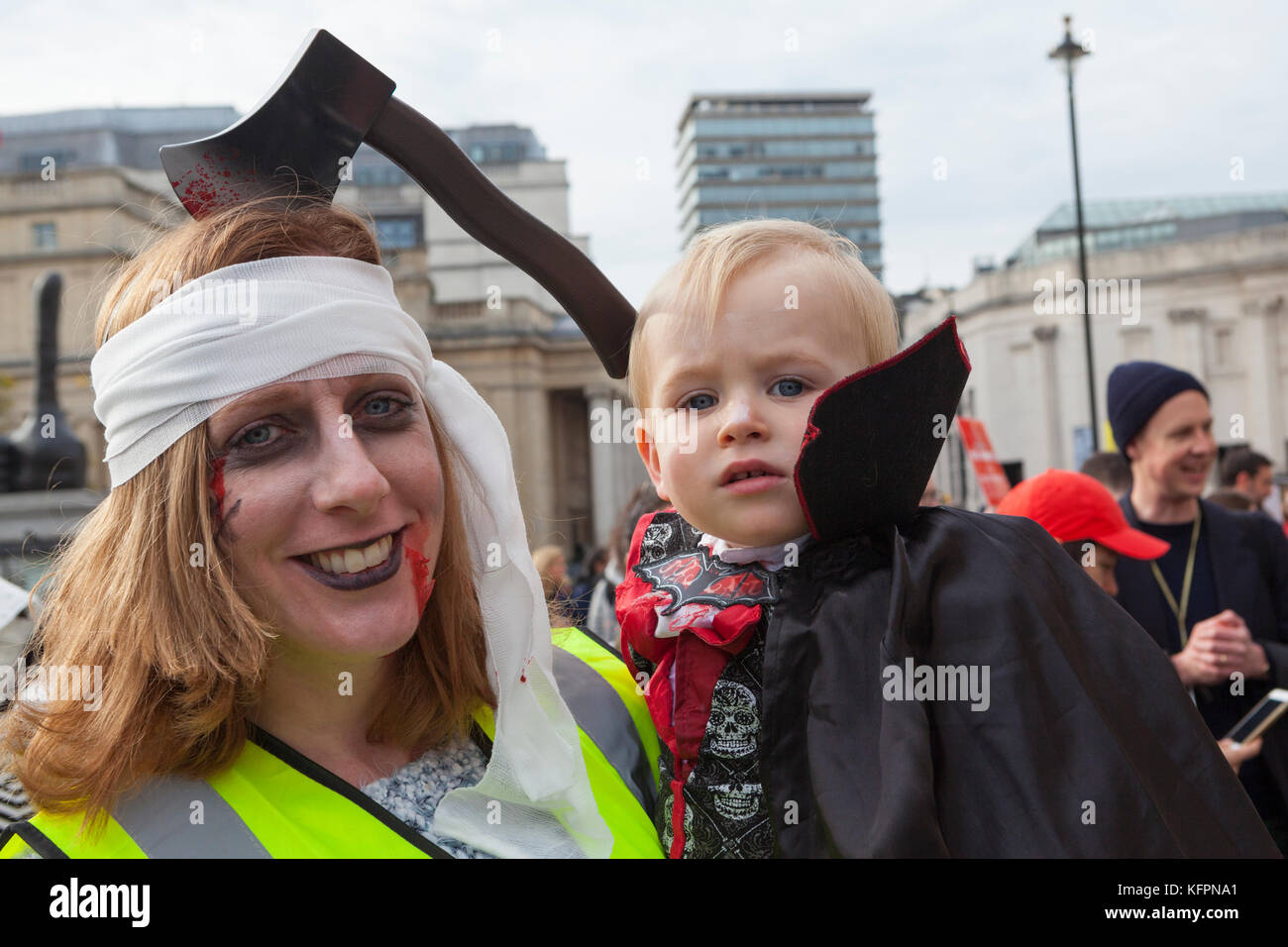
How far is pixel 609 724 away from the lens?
2219mm

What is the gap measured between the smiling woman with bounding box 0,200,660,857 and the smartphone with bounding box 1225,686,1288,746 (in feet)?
8.27

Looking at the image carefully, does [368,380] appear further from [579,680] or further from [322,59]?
[579,680]

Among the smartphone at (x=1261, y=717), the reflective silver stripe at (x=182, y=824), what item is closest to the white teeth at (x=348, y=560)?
the reflective silver stripe at (x=182, y=824)

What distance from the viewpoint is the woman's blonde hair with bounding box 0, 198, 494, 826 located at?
1701 mm

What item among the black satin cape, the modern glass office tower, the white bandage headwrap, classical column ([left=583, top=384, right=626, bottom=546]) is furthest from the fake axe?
the modern glass office tower

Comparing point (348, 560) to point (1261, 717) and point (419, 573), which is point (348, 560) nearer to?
point (419, 573)

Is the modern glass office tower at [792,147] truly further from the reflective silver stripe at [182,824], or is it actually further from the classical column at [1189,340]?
the reflective silver stripe at [182,824]

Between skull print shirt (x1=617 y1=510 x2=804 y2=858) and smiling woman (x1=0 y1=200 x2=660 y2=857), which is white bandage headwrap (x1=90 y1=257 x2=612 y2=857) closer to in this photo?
smiling woman (x1=0 y1=200 x2=660 y2=857)

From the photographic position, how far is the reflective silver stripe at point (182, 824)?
1642 millimetres

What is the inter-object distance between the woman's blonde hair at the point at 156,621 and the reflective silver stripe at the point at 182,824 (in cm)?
3

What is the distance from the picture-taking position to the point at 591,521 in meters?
44.6

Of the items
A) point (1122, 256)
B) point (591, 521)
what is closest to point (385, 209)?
point (591, 521)
